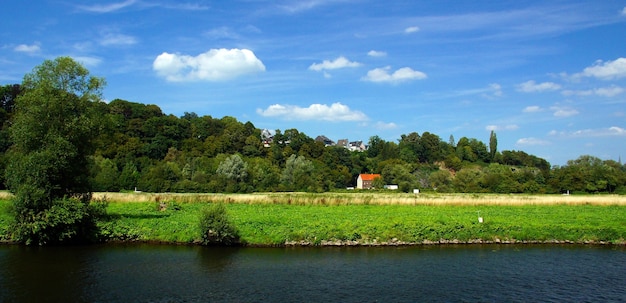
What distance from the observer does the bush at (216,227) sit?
31.1 metres

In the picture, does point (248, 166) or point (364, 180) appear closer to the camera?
point (248, 166)

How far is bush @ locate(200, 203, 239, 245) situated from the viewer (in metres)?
31.1

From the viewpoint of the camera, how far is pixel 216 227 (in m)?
31.1

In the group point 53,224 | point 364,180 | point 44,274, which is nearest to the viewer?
point 44,274

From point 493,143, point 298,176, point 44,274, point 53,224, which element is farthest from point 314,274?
point 493,143

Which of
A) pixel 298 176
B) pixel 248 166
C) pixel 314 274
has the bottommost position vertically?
pixel 314 274

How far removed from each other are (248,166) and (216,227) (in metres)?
81.0

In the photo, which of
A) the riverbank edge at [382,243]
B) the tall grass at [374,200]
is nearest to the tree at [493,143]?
the tall grass at [374,200]

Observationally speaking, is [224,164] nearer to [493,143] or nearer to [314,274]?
[314,274]

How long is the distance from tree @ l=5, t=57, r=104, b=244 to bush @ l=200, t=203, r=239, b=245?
8718 mm

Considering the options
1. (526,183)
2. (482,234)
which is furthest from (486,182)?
(482,234)

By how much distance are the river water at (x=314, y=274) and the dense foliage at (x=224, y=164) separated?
945 cm

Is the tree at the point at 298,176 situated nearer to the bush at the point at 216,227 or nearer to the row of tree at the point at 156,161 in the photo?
the row of tree at the point at 156,161

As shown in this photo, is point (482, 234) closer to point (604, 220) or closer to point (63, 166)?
point (604, 220)
